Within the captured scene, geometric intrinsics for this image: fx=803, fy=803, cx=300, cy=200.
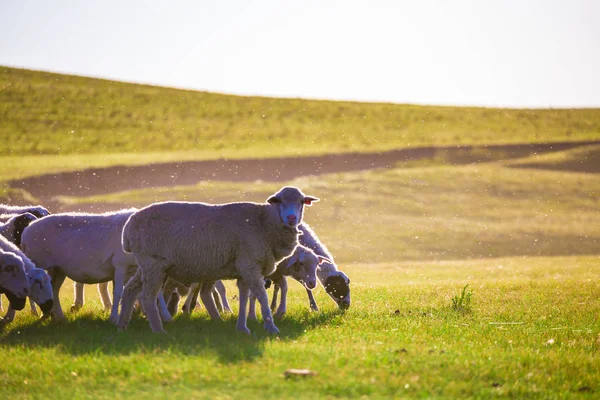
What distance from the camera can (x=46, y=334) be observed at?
37.1 feet

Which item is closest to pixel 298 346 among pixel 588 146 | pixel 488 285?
pixel 488 285

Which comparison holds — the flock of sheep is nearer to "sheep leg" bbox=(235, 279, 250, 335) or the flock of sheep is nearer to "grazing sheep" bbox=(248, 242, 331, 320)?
"sheep leg" bbox=(235, 279, 250, 335)

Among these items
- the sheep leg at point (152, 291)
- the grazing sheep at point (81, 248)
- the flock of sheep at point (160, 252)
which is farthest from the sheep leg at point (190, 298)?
the sheep leg at point (152, 291)

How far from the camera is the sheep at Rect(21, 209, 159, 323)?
12.7 metres

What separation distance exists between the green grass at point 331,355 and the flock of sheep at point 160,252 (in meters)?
0.47

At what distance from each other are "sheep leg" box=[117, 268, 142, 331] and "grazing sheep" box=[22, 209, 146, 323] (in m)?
0.82

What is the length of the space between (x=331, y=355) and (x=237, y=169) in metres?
42.0

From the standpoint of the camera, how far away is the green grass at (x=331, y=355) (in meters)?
8.19

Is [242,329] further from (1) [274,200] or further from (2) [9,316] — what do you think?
(2) [9,316]

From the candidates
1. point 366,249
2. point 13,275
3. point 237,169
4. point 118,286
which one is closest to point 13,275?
point 13,275

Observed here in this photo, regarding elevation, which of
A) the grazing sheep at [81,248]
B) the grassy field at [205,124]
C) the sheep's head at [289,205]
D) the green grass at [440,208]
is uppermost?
the grassy field at [205,124]

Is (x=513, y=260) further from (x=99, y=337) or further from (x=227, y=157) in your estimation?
(x=227, y=157)

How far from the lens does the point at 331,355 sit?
9.37m

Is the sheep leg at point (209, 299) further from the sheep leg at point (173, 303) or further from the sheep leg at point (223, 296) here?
the sheep leg at point (223, 296)
